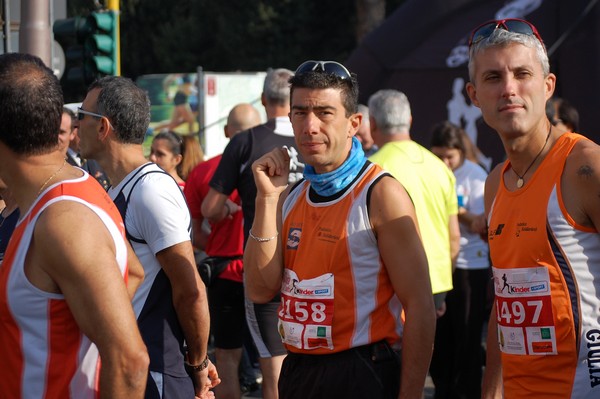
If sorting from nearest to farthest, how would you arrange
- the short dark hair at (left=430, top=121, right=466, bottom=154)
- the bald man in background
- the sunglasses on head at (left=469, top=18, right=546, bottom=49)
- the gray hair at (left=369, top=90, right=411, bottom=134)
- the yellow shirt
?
1. the sunglasses on head at (left=469, top=18, right=546, bottom=49)
2. the yellow shirt
3. the gray hair at (left=369, top=90, right=411, bottom=134)
4. the bald man in background
5. the short dark hair at (left=430, top=121, right=466, bottom=154)

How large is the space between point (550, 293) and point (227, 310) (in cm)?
393

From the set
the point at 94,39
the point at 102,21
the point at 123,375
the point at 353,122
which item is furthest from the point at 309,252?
the point at 102,21

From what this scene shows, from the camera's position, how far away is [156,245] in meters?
3.85

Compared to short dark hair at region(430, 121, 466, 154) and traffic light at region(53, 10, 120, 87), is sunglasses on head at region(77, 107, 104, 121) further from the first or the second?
traffic light at region(53, 10, 120, 87)

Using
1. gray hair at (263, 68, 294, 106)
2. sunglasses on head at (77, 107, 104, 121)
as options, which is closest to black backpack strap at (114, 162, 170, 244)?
sunglasses on head at (77, 107, 104, 121)

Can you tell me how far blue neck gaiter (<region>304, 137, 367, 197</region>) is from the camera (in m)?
3.66

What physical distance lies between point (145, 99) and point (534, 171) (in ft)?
5.94

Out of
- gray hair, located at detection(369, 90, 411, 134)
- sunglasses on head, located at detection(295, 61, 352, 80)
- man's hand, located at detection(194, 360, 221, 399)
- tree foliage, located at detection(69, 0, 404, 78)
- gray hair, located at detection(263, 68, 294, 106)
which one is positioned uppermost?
tree foliage, located at detection(69, 0, 404, 78)

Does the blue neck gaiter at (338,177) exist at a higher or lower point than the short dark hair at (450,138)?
higher

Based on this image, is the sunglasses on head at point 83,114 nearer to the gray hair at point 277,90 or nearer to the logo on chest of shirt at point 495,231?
the logo on chest of shirt at point 495,231

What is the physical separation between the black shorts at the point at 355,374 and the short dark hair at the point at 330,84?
37.5 inches

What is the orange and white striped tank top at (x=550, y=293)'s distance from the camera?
3.03m

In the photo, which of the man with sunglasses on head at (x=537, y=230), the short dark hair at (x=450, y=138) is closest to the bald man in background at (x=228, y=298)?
the short dark hair at (x=450, y=138)

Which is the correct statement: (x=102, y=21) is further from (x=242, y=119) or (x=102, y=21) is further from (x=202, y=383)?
(x=202, y=383)
